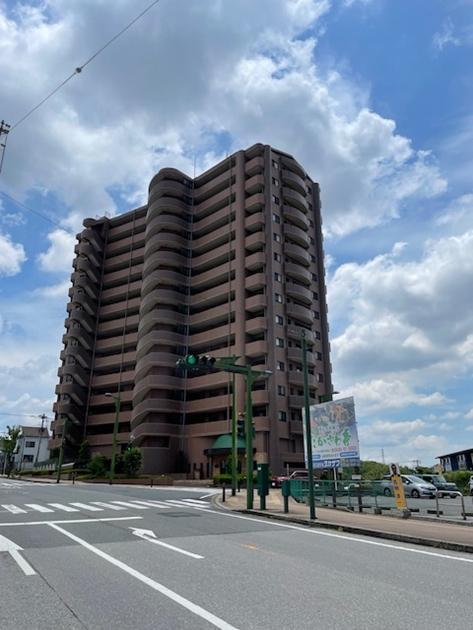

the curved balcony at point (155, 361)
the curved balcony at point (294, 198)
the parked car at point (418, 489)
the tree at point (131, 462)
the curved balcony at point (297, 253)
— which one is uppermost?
the curved balcony at point (294, 198)

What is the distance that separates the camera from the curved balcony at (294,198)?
200ft

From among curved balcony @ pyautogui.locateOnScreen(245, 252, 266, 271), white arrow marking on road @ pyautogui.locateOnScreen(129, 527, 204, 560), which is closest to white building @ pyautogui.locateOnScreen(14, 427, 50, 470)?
curved balcony @ pyautogui.locateOnScreen(245, 252, 266, 271)

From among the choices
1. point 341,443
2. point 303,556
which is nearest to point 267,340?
point 341,443

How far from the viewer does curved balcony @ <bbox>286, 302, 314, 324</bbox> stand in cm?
Result: 5538

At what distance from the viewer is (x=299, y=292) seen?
57.1 meters

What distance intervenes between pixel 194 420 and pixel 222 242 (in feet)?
75.4

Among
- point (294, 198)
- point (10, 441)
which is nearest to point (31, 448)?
point (10, 441)

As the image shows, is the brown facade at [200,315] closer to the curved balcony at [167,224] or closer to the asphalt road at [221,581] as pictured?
the curved balcony at [167,224]

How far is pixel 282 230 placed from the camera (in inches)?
2339

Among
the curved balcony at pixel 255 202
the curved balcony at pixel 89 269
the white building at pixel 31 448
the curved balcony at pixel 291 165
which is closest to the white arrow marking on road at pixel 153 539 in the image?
the curved balcony at pixel 255 202

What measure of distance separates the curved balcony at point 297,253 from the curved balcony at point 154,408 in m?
22.5

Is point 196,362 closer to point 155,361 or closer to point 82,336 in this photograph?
point 155,361

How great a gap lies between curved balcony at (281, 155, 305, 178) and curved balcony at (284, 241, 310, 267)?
11.3 meters

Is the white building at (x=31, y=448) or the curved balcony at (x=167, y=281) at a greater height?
the curved balcony at (x=167, y=281)
